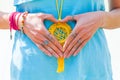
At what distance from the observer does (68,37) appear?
86 centimetres

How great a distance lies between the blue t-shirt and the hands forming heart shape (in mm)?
26

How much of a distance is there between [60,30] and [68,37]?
4cm

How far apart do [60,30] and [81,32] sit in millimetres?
65

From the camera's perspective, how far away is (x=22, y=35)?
3.08 feet

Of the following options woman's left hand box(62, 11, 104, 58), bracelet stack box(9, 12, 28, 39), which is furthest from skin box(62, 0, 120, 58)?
bracelet stack box(9, 12, 28, 39)

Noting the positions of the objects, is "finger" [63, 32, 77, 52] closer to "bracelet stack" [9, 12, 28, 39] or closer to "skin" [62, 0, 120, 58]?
"skin" [62, 0, 120, 58]

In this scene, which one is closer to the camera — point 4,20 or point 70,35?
point 70,35

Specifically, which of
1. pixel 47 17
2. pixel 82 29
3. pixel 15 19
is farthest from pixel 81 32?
pixel 15 19

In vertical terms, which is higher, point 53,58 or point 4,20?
point 4,20

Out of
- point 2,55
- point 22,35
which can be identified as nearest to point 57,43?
point 22,35

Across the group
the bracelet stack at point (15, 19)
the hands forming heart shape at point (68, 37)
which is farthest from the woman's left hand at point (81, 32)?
the bracelet stack at point (15, 19)

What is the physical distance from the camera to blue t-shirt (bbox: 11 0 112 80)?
90 centimetres

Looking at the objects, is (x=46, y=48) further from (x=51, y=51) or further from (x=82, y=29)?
(x=82, y=29)

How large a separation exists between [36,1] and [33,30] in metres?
0.10
